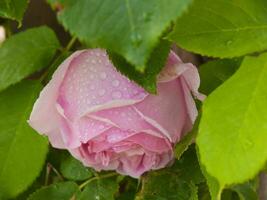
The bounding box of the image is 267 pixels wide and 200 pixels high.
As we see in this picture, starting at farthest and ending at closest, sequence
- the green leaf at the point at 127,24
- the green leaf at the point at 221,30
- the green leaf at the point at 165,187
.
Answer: the green leaf at the point at 165,187 < the green leaf at the point at 221,30 < the green leaf at the point at 127,24

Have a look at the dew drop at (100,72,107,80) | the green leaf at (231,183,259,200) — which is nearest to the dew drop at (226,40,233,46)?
the dew drop at (100,72,107,80)

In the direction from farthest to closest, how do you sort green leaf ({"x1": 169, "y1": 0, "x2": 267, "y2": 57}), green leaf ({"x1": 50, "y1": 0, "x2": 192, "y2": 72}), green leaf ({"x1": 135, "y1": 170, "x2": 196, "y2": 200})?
1. green leaf ({"x1": 135, "y1": 170, "x2": 196, "y2": 200})
2. green leaf ({"x1": 169, "y1": 0, "x2": 267, "y2": 57})
3. green leaf ({"x1": 50, "y1": 0, "x2": 192, "y2": 72})

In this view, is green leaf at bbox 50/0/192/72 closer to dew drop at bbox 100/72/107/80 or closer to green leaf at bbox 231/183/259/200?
dew drop at bbox 100/72/107/80

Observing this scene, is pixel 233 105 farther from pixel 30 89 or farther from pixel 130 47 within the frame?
pixel 30 89

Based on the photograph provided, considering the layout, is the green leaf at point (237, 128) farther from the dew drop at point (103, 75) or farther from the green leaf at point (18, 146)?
the green leaf at point (18, 146)

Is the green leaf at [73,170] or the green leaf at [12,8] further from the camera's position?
the green leaf at [73,170]

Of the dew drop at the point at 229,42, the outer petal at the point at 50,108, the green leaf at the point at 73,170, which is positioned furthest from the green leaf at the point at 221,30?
the green leaf at the point at 73,170
